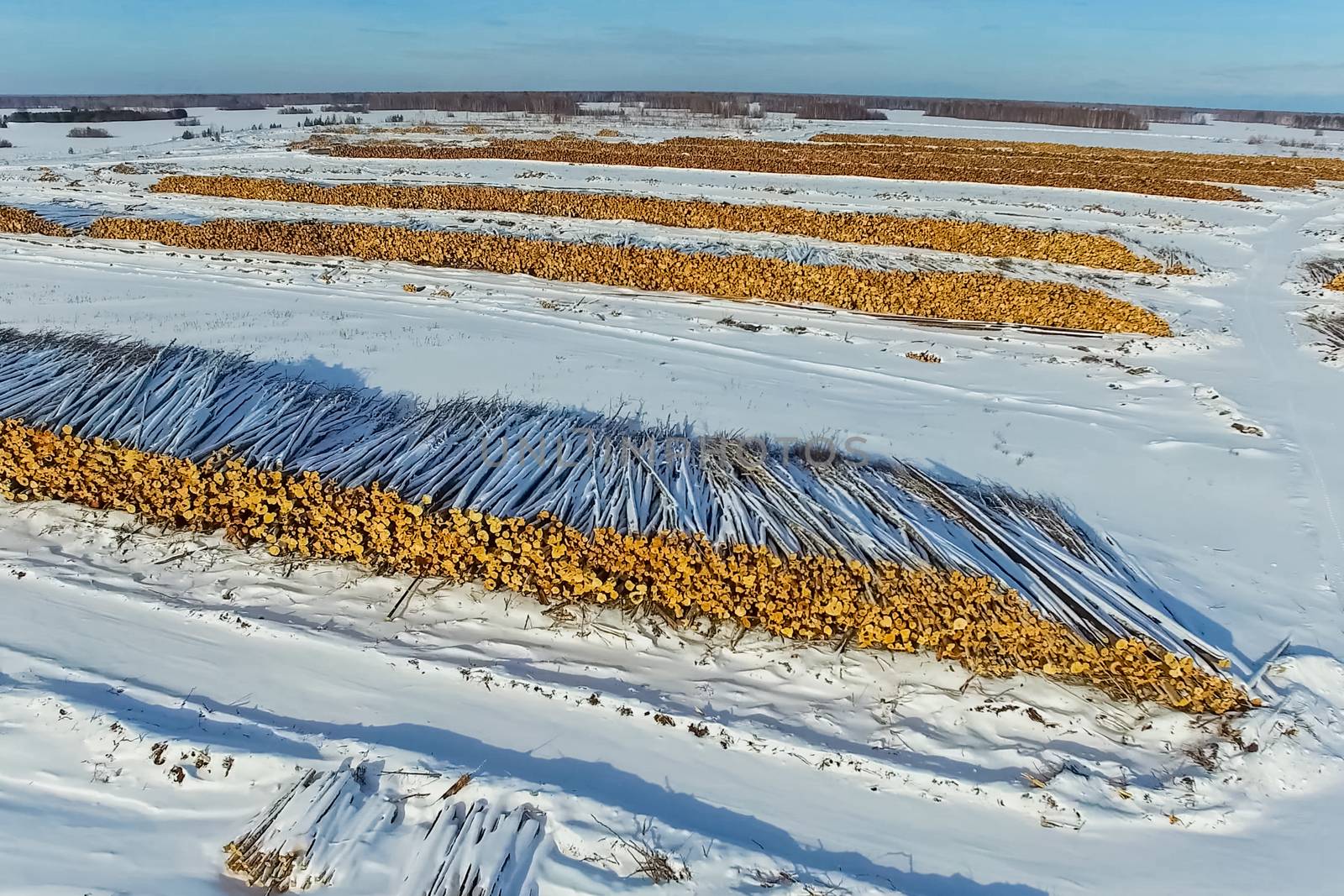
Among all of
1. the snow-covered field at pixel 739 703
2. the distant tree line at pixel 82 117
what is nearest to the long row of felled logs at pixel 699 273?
the snow-covered field at pixel 739 703

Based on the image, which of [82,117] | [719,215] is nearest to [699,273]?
[719,215]

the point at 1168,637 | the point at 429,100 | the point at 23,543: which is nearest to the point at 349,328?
the point at 23,543

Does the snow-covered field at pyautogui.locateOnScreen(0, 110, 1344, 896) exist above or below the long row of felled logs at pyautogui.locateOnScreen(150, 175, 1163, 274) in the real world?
below

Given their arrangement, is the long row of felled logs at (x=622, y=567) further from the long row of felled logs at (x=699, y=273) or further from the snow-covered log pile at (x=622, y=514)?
the long row of felled logs at (x=699, y=273)

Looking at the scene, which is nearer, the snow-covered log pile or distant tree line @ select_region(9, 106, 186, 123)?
the snow-covered log pile

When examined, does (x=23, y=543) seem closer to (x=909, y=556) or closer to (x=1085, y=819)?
(x=909, y=556)

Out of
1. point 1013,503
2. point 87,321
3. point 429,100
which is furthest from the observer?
point 429,100

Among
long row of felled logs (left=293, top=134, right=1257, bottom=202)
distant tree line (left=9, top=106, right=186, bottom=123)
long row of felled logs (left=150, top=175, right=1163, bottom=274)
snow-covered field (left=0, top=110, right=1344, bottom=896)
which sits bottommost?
snow-covered field (left=0, top=110, right=1344, bottom=896)

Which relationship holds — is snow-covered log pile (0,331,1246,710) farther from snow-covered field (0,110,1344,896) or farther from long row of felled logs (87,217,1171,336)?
long row of felled logs (87,217,1171,336)

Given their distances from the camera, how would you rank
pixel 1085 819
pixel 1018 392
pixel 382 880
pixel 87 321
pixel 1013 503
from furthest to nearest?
1. pixel 87 321
2. pixel 1018 392
3. pixel 1013 503
4. pixel 1085 819
5. pixel 382 880

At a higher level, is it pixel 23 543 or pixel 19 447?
pixel 19 447

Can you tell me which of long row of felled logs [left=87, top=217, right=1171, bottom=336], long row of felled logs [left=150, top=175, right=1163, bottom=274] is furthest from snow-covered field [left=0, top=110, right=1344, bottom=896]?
long row of felled logs [left=150, top=175, right=1163, bottom=274]
